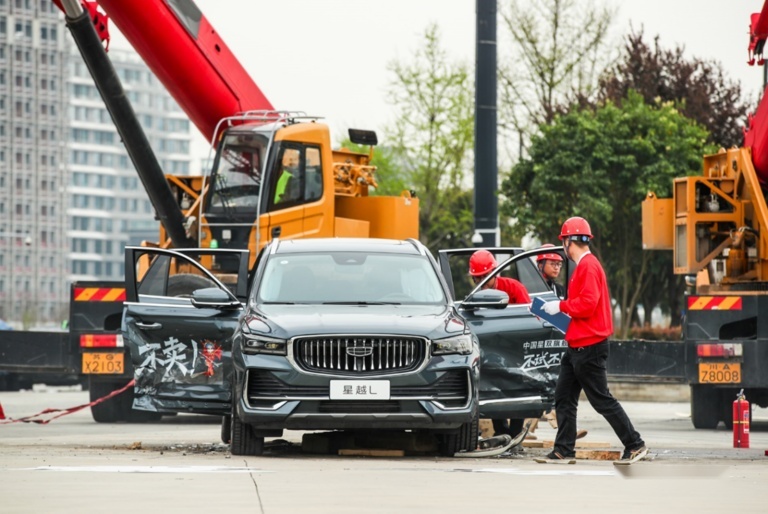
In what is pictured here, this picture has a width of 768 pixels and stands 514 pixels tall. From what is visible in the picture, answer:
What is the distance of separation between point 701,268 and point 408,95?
4520cm

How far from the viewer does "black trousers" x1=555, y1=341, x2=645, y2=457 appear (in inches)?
517

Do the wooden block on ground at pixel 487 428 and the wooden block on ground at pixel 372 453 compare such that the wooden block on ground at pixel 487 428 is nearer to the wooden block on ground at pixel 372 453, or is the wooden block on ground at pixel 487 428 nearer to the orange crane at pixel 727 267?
the wooden block on ground at pixel 372 453

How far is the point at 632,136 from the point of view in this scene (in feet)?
168

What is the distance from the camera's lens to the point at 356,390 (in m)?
12.5

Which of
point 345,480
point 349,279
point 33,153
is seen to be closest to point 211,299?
point 349,279

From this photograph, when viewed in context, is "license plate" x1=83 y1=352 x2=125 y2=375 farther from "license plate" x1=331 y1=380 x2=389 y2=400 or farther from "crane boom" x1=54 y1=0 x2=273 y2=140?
"license plate" x1=331 y1=380 x2=389 y2=400

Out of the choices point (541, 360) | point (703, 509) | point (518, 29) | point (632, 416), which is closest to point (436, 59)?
point (518, 29)

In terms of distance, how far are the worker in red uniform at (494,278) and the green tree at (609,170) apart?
1350 inches

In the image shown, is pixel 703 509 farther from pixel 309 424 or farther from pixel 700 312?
pixel 700 312

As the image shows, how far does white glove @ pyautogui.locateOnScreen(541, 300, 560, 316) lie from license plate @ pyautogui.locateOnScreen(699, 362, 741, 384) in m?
6.15

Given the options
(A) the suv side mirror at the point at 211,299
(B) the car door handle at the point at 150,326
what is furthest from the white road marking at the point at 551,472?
(B) the car door handle at the point at 150,326

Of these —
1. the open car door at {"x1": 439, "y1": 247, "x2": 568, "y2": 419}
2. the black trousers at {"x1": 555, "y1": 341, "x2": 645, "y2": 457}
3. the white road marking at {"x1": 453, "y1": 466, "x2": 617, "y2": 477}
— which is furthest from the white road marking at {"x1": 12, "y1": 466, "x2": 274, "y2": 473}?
the open car door at {"x1": 439, "y1": 247, "x2": 568, "y2": 419}

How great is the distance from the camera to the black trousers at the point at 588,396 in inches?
517

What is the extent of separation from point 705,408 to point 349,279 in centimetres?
721
